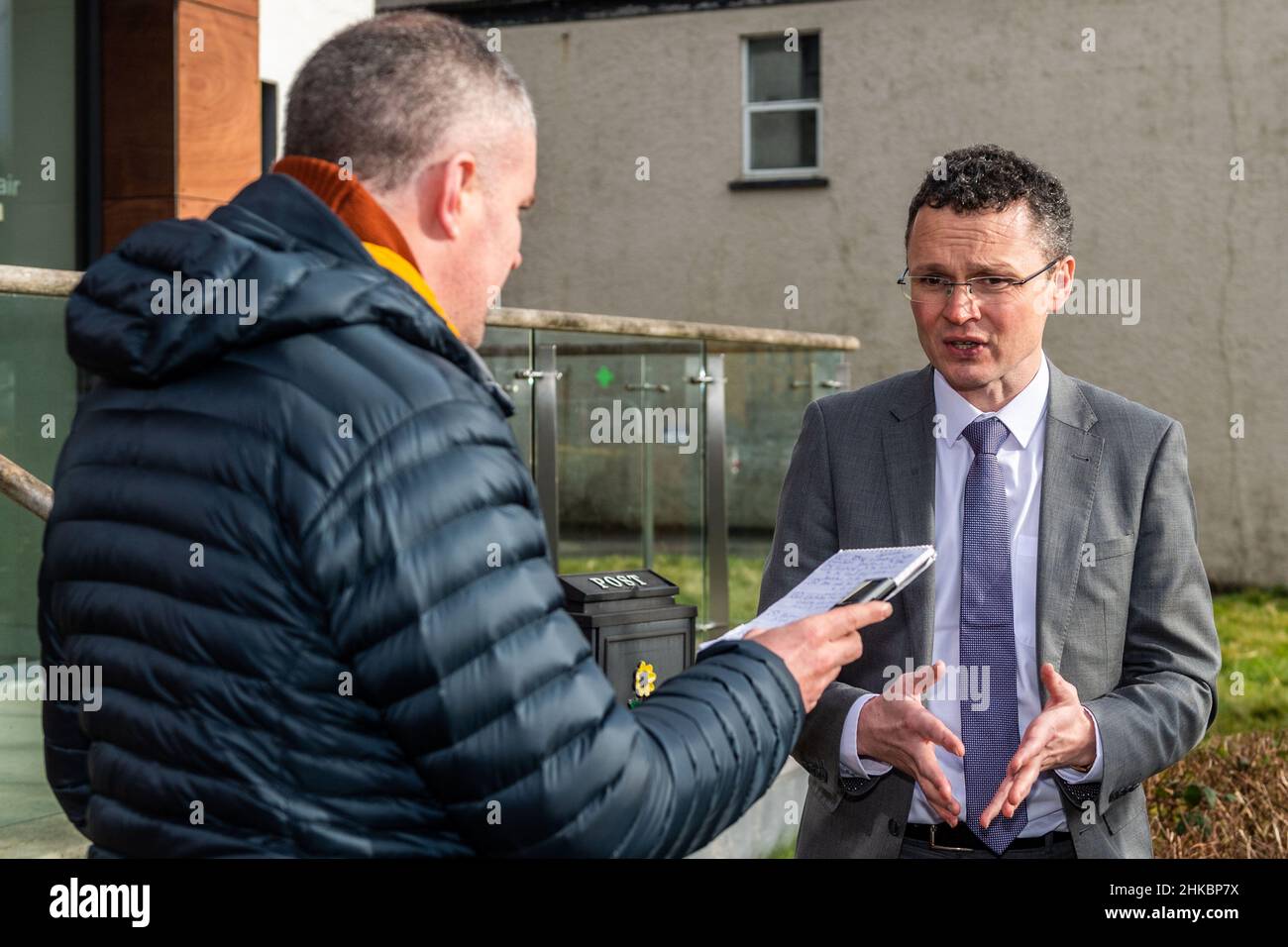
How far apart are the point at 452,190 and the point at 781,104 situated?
1411 cm

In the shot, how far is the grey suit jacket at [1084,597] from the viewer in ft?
7.70

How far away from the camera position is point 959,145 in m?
14.1

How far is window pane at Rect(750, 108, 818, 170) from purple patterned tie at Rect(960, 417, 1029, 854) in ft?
43.6

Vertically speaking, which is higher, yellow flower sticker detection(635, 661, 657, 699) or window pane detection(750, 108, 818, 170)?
window pane detection(750, 108, 818, 170)

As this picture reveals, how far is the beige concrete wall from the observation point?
44.7 feet

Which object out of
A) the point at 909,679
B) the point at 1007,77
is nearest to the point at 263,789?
the point at 909,679

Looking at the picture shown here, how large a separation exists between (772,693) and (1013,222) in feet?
3.92
